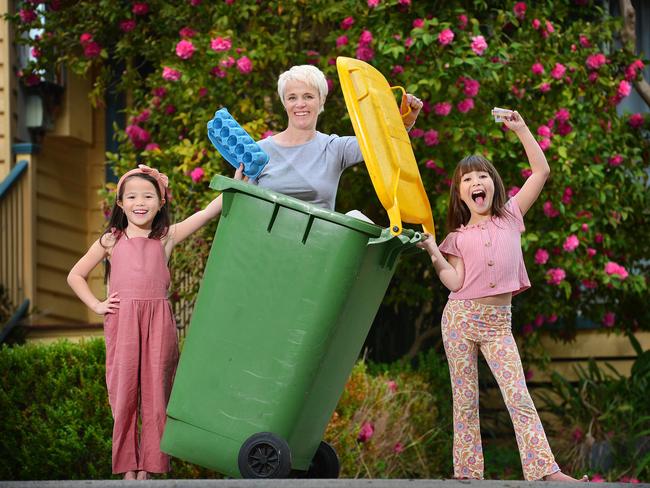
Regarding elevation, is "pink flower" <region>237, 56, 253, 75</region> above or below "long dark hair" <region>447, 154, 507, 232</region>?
below

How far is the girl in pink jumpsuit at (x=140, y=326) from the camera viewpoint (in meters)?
4.34

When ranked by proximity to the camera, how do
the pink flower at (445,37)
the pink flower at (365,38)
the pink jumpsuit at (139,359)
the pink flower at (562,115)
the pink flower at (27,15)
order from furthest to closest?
the pink flower at (27,15) < the pink flower at (562,115) < the pink flower at (365,38) < the pink flower at (445,37) < the pink jumpsuit at (139,359)

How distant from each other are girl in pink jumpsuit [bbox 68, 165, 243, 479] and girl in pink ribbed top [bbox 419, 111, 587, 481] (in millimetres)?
899

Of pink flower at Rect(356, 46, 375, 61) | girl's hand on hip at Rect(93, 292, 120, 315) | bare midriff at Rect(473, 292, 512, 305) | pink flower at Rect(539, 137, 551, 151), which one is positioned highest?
pink flower at Rect(356, 46, 375, 61)

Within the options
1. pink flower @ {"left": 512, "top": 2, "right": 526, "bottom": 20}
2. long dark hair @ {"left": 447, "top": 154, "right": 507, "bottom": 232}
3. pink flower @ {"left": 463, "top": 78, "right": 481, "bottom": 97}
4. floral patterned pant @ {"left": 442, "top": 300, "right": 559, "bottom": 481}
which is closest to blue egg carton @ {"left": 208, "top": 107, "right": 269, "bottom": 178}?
long dark hair @ {"left": 447, "top": 154, "right": 507, "bottom": 232}

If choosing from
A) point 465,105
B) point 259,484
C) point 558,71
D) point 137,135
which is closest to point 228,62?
point 137,135

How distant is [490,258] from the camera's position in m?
4.47

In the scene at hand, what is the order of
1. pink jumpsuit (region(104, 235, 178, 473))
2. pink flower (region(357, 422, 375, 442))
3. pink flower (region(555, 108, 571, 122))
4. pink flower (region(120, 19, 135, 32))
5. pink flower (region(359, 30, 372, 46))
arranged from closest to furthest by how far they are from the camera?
pink jumpsuit (region(104, 235, 178, 473))
pink flower (region(357, 422, 375, 442))
pink flower (region(359, 30, 372, 46))
pink flower (region(555, 108, 571, 122))
pink flower (region(120, 19, 135, 32))

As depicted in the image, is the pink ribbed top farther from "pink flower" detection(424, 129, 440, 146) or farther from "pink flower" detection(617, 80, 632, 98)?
"pink flower" detection(617, 80, 632, 98)

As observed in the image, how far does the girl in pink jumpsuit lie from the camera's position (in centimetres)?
434

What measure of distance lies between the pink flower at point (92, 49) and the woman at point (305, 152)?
370 centimetres

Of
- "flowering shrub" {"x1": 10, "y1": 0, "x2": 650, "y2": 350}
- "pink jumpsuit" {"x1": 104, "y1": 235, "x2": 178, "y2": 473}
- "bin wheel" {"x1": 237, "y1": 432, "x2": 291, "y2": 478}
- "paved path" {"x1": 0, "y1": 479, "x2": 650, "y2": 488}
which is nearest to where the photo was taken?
"paved path" {"x1": 0, "y1": 479, "x2": 650, "y2": 488}

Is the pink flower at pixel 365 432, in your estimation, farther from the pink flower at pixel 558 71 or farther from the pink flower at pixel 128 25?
the pink flower at pixel 128 25

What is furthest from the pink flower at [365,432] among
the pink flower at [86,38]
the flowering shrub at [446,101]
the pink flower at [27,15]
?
the pink flower at [27,15]
